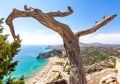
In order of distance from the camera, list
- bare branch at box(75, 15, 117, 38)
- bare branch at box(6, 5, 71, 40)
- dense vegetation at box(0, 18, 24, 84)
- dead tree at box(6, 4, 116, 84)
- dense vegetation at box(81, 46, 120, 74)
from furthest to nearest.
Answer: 1. dense vegetation at box(81, 46, 120, 74)
2. dense vegetation at box(0, 18, 24, 84)
3. bare branch at box(75, 15, 117, 38)
4. dead tree at box(6, 4, 116, 84)
5. bare branch at box(6, 5, 71, 40)

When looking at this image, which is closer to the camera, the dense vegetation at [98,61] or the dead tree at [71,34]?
the dead tree at [71,34]

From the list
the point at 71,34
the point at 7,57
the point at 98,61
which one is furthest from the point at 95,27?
the point at 98,61

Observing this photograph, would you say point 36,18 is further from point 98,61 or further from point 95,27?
point 98,61

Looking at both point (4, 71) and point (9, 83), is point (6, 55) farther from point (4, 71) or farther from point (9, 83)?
point (9, 83)

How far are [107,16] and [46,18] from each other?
1.56 metres

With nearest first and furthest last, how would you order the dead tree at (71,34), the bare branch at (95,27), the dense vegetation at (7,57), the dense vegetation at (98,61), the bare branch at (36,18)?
the bare branch at (36,18)
the dead tree at (71,34)
the bare branch at (95,27)
the dense vegetation at (7,57)
the dense vegetation at (98,61)

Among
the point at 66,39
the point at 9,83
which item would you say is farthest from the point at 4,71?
the point at 66,39

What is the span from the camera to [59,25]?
4.57 meters

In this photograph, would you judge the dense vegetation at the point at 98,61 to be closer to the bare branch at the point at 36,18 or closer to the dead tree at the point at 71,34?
the dead tree at the point at 71,34

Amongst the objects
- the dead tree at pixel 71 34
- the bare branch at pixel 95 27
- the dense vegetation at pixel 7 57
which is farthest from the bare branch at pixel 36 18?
the dense vegetation at pixel 7 57

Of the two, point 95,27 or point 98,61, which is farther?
point 98,61

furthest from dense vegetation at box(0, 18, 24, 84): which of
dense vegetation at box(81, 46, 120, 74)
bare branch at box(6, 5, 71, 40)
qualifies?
bare branch at box(6, 5, 71, 40)

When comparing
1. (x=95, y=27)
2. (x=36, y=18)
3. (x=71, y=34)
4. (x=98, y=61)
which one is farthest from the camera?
(x=98, y=61)

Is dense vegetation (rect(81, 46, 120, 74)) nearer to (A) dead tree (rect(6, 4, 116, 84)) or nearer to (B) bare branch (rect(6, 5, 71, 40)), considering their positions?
(A) dead tree (rect(6, 4, 116, 84))
